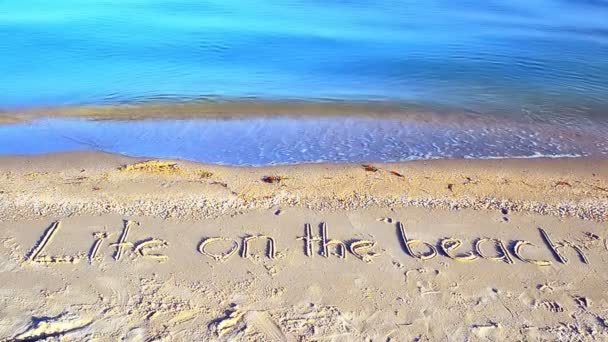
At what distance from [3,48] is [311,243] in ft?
43.1

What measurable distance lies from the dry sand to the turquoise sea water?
1317 millimetres

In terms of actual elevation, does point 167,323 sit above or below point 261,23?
below

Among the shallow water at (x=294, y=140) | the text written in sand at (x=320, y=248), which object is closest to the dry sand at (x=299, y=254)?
the text written in sand at (x=320, y=248)

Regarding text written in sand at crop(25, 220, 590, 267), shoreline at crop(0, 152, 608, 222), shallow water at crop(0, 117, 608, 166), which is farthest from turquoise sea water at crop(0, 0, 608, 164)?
text written in sand at crop(25, 220, 590, 267)

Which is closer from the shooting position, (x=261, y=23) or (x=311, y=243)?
(x=311, y=243)

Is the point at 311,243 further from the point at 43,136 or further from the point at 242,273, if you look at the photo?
the point at 43,136

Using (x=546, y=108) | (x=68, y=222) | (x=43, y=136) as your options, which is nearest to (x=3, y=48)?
(x=43, y=136)

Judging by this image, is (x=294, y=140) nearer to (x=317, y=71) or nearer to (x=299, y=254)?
(x=299, y=254)

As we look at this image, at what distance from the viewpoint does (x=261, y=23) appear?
59.3 ft

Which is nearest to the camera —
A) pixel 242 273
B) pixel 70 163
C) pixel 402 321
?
pixel 402 321

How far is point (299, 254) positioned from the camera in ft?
16.5

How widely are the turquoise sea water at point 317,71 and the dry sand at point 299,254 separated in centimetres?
132

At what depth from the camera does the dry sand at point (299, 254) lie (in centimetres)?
416

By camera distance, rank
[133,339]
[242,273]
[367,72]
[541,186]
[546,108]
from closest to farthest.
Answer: [133,339] < [242,273] < [541,186] < [546,108] < [367,72]
